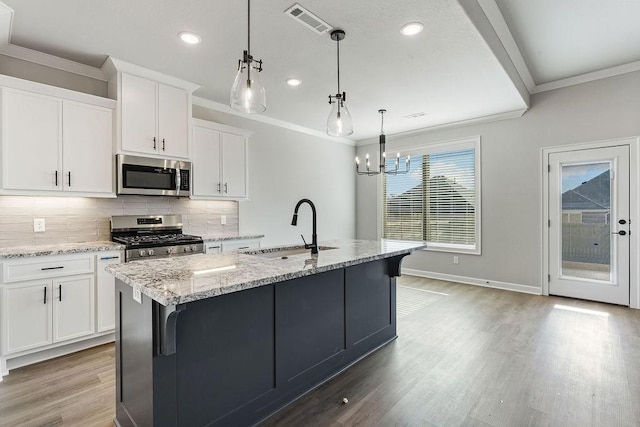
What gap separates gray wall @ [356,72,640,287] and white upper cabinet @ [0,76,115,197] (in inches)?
197

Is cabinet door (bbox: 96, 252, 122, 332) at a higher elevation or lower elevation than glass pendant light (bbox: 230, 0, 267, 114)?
lower

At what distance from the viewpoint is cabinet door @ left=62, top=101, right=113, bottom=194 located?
299 centimetres

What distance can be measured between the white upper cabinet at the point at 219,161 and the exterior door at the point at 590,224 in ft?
14.2

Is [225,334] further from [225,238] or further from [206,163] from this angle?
[206,163]

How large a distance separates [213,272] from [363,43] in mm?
2339

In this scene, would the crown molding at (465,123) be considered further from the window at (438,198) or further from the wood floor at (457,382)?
the wood floor at (457,382)

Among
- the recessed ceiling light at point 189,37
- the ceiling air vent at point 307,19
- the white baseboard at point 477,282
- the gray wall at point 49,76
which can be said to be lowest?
the white baseboard at point 477,282

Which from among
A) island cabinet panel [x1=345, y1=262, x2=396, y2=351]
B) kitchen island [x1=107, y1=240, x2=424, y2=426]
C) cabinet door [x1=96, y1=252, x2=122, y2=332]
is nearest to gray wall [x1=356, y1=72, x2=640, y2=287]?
island cabinet panel [x1=345, y1=262, x2=396, y2=351]

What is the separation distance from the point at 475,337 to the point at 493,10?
9.94 feet

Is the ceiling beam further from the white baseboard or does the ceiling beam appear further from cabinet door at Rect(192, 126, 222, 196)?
cabinet door at Rect(192, 126, 222, 196)

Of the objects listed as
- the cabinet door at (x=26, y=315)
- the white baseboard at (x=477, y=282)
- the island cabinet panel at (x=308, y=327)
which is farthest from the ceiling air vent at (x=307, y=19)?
the white baseboard at (x=477, y=282)

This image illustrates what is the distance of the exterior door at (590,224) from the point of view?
13.4ft

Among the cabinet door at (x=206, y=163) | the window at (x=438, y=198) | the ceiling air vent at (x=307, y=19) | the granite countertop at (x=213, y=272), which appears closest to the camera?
the granite countertop at (x=213, y=272)

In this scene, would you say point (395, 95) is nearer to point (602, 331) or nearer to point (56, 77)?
point (602, 331)
